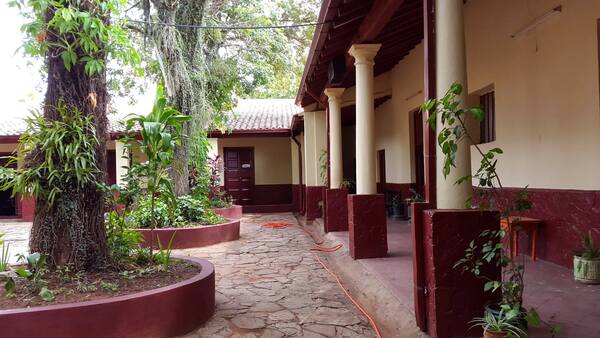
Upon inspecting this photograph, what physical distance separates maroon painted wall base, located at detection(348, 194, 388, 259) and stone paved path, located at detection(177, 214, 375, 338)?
57 cm

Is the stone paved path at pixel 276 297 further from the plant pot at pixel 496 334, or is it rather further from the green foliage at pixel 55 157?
the green foliage at pixel 55 157

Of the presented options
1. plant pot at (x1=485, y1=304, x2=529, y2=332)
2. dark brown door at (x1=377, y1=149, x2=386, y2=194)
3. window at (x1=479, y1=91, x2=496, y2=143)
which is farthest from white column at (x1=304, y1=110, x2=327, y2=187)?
plant pot at (x1=485, y1=304, x2=529, y2=332)

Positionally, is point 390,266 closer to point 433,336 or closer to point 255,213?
point 433,336

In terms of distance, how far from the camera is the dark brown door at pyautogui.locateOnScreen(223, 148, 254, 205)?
15.4 meters

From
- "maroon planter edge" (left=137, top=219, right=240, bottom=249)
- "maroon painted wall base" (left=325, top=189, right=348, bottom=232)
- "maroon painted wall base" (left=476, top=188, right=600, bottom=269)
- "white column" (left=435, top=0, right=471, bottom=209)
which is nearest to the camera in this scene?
"white column" (left=435, top=0, right=471, bottom=209)

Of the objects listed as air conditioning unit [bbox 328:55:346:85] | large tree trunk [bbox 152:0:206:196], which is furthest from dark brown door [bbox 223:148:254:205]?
air conditioning unit [bbox 328:55:346:85]

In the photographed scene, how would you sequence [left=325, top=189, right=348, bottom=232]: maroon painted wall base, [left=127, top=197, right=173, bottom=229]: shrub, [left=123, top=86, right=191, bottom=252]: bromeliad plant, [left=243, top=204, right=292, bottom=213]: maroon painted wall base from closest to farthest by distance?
1. [left=123, top=86, right=191, bottom=252]: bromeliad plant
2. [left=127, top=197, right=173, bottom=229]: shrub
3. [left=325, top=189, right=348, bottom=232]: maroon painted wall base
4. [left=243, top=204, right=292, bottom=213]: maroon painted wall base

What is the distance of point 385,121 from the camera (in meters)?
11.6

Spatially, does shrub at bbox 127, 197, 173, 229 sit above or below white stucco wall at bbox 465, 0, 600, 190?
below

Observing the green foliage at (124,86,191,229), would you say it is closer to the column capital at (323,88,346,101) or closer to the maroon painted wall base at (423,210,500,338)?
the maroon painted wall base at (423,210,500,338)

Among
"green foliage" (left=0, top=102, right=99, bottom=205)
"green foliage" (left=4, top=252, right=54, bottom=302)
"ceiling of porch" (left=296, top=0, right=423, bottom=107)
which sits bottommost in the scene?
"green foliage" (left=4, top=252, right=54, bottom=302)

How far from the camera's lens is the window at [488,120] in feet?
20.6

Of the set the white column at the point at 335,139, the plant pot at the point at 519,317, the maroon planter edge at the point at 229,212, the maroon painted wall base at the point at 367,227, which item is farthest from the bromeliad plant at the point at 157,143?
the maroon planter edge at the point at 229,212

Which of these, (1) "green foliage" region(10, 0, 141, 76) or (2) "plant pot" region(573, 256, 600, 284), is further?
(2) "plant pot" region(573, 256, 600, 284)
